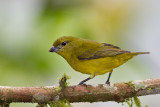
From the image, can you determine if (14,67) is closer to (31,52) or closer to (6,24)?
(31,52)

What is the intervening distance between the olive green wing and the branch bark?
2.87 feet

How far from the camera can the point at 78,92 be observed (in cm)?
306

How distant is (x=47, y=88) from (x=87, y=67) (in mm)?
1079

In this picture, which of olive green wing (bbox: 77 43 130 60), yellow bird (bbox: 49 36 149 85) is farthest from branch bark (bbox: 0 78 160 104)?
olive green wing (bbox: 77 43 130 60)

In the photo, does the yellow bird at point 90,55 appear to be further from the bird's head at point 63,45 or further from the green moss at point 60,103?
the green moss at point 60,103

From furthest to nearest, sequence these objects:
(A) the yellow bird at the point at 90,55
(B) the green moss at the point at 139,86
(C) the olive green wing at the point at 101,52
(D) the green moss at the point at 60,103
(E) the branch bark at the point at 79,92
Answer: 1. (C) the olive green wing at the point at 101,52
2. (A) the yellow bird at the point at 90,55
3. (B) the green moss at the point at 139,86
4. (D) the green moss at the point at 60,103
5. (E) the branch bark at the point at 79,92

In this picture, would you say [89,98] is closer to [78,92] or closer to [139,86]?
[78,92]

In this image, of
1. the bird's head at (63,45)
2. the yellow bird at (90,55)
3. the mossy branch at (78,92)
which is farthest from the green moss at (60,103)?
the bird's head at (63,45)

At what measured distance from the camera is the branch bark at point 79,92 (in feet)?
9.41

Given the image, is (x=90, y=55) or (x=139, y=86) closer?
(x=139, y=86)

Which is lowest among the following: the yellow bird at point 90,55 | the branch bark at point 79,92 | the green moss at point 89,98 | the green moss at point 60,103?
the green moss at point 60,103

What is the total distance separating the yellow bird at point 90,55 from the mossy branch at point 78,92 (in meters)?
0.56

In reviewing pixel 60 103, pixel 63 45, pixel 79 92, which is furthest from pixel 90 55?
pixel 60 103

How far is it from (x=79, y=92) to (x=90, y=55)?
3.87 feet
